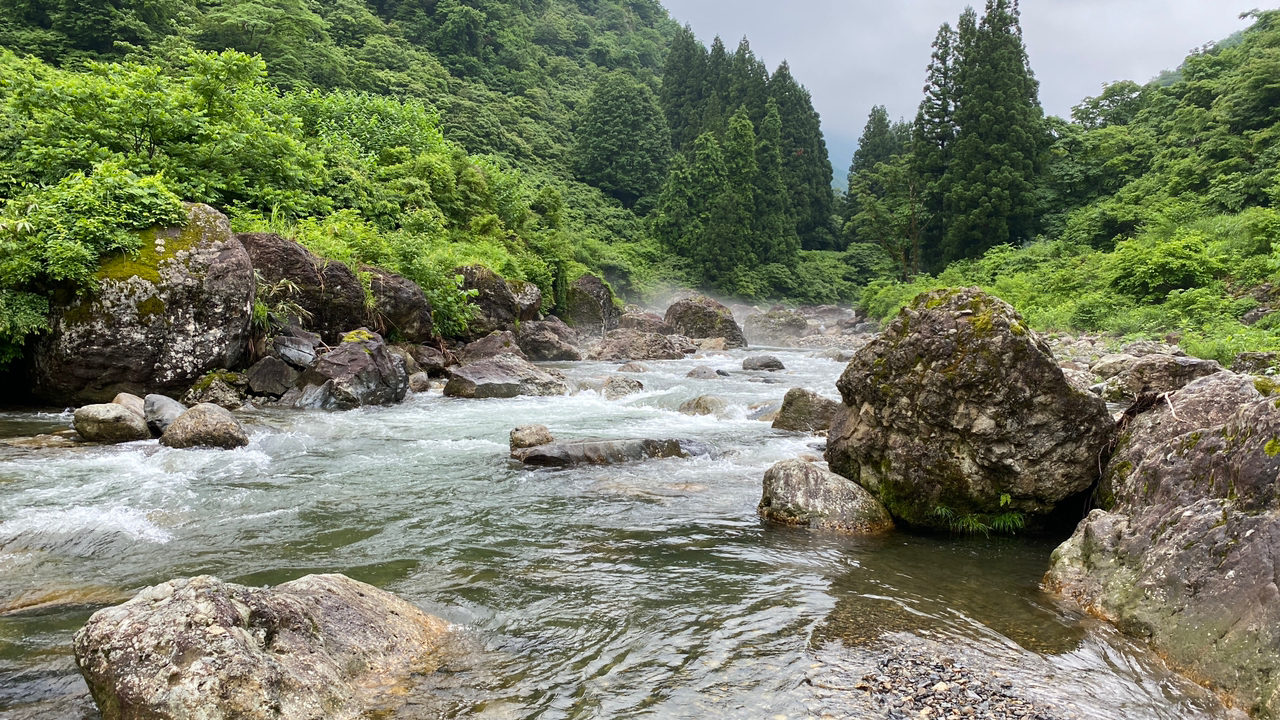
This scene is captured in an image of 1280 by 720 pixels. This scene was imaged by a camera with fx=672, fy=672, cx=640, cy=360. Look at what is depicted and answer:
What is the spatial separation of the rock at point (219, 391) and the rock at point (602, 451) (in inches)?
249

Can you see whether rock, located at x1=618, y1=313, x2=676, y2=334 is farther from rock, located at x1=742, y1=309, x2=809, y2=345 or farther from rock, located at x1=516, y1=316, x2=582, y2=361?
rock, located at x1=516, y1=316, x2=582, y2=361

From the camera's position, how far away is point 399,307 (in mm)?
17594

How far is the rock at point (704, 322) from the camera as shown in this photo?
35656 millimetres

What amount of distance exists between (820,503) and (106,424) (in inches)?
383

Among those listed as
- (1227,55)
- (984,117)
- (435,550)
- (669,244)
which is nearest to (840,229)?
(669,244)

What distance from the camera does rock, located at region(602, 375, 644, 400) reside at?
651 inches

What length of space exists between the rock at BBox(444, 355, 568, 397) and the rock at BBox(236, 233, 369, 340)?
9.43 feet

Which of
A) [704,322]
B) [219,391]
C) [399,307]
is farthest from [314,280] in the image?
[704,322]

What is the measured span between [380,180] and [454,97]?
3387 cm

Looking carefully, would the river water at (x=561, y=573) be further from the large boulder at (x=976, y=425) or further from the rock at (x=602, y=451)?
the large boulder at (x=976, y=425)

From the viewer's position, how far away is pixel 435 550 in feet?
19.6

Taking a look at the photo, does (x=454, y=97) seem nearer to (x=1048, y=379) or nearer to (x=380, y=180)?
(x=380, y=180)

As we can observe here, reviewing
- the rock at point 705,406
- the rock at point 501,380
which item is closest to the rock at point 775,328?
the rock at point 501,380

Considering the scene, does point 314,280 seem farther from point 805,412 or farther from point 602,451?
point 805,412
